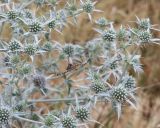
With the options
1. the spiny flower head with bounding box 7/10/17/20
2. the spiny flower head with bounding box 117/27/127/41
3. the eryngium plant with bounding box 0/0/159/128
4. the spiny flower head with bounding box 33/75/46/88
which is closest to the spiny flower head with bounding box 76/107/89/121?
the eryngium plant with bounding box 0/0/159/128

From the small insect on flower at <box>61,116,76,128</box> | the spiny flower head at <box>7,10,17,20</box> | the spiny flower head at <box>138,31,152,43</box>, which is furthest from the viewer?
the spiny flower head at <box>7,10,17,20</box>

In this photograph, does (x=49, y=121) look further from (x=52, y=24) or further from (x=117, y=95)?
(x=52, y=24)

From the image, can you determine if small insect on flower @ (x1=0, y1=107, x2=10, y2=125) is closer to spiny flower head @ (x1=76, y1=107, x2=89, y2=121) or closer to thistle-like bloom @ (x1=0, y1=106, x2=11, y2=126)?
thistle-like bloom @ (x1=0, y1=106, x2=11, y2=126)

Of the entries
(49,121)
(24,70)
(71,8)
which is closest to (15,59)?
(24,70)

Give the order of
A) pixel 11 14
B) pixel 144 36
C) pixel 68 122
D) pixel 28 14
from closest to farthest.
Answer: pixel 68 122 < pixel 144 36 < pixel 11 14 < pixel 28 14

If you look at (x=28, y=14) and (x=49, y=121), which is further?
(x=28, y=14)

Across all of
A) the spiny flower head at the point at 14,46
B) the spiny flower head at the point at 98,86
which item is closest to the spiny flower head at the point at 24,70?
the spiny flower head at the point at 14,46

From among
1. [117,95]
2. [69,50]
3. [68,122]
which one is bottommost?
[68,122]
